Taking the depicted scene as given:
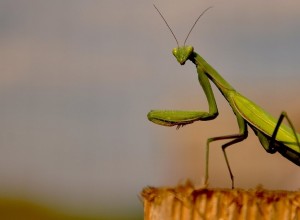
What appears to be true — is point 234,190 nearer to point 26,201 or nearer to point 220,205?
point 220,205

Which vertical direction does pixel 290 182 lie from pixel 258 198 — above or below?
above

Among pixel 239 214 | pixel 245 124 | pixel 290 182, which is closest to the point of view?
pixel 239 214

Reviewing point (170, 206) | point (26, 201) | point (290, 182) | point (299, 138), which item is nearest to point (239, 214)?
point (170, 206)

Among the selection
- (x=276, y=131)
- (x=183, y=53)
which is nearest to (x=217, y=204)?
(x=276, y=131)

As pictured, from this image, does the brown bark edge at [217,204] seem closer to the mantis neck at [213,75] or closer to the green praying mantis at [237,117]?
the green praying mantis at [237,117]

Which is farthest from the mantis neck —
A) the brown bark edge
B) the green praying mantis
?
the brown bark edge

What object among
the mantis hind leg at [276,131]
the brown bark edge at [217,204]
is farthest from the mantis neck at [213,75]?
the brown bark edge at [217,204]
